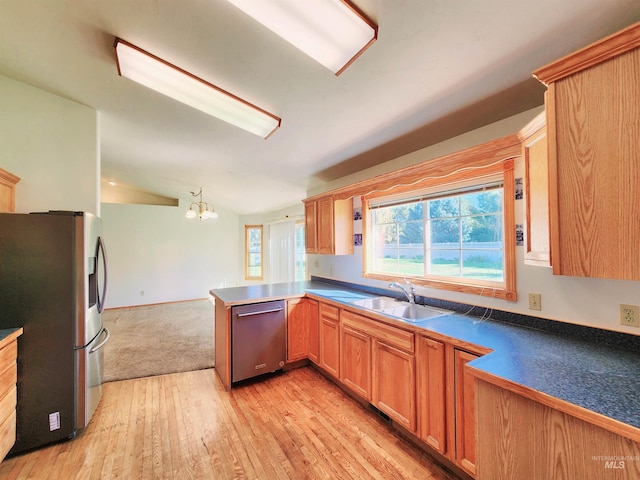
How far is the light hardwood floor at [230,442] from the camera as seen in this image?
1.62 meters

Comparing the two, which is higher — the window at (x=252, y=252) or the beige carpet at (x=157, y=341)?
the window at (x=252, y=252)

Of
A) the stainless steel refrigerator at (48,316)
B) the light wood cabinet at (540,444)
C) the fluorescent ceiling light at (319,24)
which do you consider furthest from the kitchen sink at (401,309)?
the stainless steel refrigerator at (48,316)

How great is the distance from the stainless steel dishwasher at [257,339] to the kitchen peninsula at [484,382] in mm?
82

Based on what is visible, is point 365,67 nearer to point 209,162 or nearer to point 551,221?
point 551,221

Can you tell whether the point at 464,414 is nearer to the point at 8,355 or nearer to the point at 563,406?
the point at 563,406

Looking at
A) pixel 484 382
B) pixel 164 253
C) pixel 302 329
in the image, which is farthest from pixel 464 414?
pixel 164 253

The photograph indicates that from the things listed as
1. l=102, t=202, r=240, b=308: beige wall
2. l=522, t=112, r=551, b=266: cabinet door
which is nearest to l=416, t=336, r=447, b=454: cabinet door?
l=522, t=112, r=551, b=266: cabinet door

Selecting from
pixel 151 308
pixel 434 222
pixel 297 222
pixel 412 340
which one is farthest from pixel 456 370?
pixel 151 308

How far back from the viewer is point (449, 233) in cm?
228

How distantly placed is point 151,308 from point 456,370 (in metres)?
6.35

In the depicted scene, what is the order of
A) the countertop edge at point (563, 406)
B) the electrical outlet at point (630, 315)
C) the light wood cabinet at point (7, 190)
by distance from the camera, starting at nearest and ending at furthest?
the countertop edge at point (563, 406), the electrical outlet at point (630, 315), the light wood cabinet at point (7, 190)

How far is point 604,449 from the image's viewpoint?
0.84 metres

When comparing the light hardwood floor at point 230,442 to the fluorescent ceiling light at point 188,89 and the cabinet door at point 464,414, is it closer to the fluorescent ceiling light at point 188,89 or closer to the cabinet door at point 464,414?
the cabinet door at point 464,414

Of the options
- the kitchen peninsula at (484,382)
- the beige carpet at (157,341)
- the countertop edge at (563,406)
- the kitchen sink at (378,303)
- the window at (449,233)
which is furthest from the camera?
the beige carpet at (157,341)
